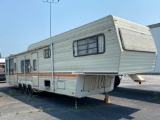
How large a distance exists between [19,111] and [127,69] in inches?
191

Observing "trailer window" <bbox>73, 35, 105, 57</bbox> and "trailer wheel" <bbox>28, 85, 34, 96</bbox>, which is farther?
"trailer wheel" <bbox>28, 85, 34, 96</bbox>

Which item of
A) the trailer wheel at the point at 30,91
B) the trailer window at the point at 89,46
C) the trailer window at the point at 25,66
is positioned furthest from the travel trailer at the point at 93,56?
the trailer window at the point at 25,66

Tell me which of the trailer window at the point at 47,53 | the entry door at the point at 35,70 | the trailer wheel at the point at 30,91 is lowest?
the trailer wheel at the point at 30,91

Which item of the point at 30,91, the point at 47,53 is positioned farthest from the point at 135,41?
the point at 30,91

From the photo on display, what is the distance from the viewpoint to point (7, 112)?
8734 mm

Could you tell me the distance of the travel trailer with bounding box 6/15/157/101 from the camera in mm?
7168

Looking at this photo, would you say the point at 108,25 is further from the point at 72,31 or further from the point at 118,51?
the point at 72,31

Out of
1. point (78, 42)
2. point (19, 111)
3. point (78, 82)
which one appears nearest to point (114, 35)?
point (78, 42)

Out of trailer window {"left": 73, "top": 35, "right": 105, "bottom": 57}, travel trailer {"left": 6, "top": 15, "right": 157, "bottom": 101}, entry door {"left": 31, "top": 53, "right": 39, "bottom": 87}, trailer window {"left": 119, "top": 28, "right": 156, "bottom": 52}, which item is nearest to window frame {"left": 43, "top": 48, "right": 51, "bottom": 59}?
travel trailer {"left": 6, "top": 15, "right": 157, "bottom": 101}

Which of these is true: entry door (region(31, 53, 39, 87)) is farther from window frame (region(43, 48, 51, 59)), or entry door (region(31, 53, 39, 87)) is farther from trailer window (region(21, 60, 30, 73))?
window frame (region(43, 48, 51, 59))

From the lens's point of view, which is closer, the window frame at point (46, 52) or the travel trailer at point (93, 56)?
the travel trailer at point (93, 56)

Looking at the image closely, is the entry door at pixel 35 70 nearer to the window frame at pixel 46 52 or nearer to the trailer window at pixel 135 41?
the window frame at pixel 46 52

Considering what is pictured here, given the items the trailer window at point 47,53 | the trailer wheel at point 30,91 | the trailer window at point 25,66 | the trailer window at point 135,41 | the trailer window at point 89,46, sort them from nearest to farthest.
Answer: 1. the trailer window at point 135,41
2. the trailer window at point 89,46
3. the trailer window at point 47,53
4. the trailer wheel at point 30,91
5. the trailer window at point 25,66

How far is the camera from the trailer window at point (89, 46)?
7.62m
